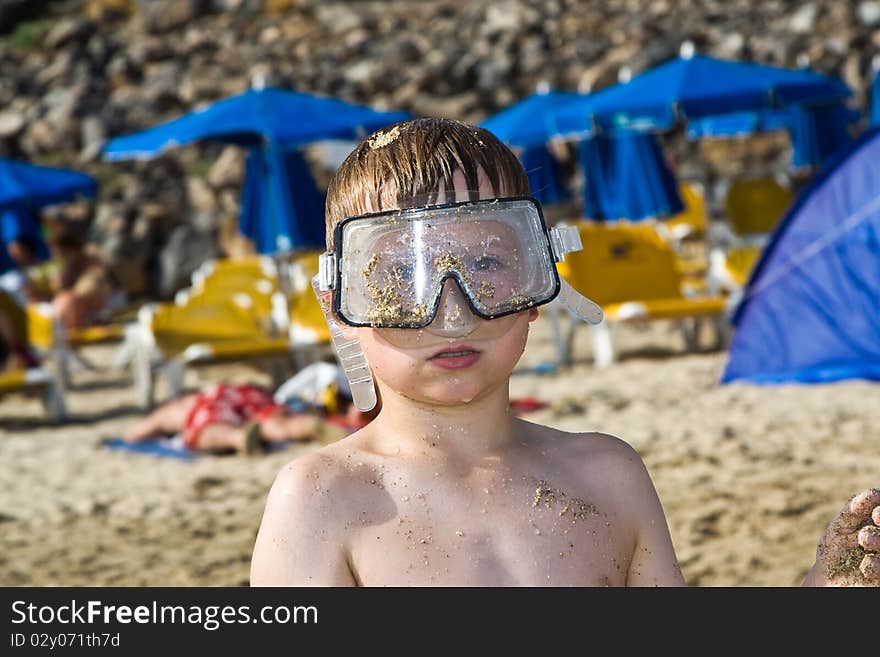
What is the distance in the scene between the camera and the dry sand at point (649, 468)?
533 centimetres

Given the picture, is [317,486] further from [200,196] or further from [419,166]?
[200,196]

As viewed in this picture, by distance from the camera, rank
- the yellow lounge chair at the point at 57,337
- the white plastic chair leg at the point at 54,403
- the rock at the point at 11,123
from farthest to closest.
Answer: the rock at the point at 11,123
the yellow lounge chair at the point at 57,337
the white plastic chair leg at the point at 54,403

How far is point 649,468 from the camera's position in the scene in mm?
6543

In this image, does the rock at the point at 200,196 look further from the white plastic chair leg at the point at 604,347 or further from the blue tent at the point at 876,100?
the white plastic chair leg at the point at 604,347

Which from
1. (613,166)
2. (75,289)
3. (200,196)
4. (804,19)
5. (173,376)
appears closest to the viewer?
(173,376)

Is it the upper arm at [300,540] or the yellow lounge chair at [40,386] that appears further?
the yellow lounge chair at [40,386]

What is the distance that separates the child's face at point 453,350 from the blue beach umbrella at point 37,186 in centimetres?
1128

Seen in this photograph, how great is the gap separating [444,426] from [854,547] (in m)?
0.66

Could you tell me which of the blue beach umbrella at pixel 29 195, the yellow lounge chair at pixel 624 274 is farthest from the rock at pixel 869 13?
the blue beach umbrella at pixel 29 195

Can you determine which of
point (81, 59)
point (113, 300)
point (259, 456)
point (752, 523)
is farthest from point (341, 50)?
point (752, 523)

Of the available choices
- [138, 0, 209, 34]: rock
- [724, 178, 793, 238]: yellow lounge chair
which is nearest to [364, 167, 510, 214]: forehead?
[724, 178, 793, 238]: yellow lounge chair

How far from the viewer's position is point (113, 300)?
14.0 metres

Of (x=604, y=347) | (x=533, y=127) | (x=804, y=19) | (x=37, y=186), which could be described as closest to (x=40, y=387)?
(x=37, y=186)
